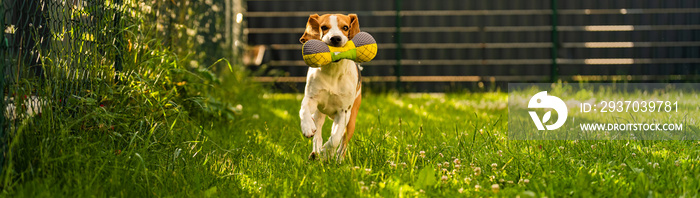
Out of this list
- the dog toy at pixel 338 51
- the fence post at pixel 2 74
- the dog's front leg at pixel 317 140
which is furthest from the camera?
the dog's front leg at pixel 317 140

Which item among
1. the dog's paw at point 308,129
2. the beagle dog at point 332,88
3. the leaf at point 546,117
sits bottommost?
the leaf at point 546,117

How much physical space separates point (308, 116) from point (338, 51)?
31 cm

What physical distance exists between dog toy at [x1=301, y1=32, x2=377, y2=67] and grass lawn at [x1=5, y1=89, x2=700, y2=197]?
40 centimetres

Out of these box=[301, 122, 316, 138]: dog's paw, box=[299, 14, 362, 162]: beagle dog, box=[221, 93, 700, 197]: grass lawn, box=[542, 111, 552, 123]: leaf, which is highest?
box=[299, 14, 362, 162]: beagle dog

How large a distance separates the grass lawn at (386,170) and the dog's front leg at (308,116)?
12cm

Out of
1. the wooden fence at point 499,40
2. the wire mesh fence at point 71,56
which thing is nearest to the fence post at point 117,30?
the wire mesh fence at point 71,56

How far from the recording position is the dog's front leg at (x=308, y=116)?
2929 mm

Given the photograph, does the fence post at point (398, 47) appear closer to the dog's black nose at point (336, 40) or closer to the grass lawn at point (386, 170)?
the grass lawn at point (386, 170)

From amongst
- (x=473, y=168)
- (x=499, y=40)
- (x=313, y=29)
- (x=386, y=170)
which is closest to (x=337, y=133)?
(x=386, y=170)

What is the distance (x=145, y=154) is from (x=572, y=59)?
723cm

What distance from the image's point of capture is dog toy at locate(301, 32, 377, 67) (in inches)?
113

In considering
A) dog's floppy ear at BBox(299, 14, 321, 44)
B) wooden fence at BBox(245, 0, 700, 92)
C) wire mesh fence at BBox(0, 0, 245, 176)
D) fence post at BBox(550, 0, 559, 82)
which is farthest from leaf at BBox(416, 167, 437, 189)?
fence post at BBox(550, 0, 559, 82)

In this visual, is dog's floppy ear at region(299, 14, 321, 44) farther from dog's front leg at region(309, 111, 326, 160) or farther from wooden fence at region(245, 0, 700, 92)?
wooden fence at region(245, 0, 700, 92)

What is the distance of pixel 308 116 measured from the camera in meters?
3.02
